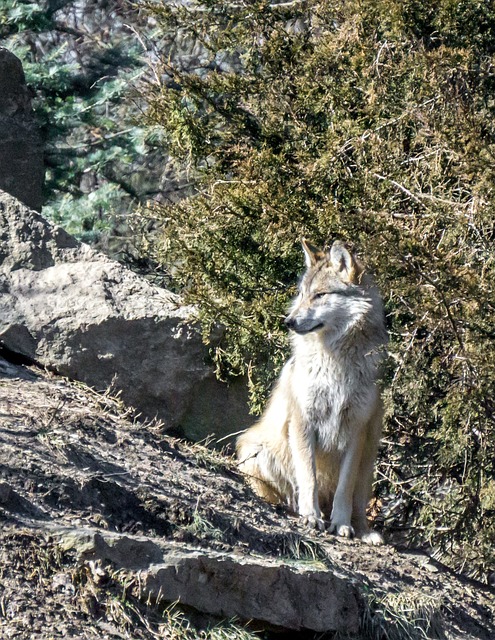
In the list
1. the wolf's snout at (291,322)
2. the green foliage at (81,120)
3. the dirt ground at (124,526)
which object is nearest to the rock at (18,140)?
the green foliage at (81,120)

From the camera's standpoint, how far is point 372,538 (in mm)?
7570

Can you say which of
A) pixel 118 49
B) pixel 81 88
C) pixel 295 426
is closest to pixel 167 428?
pixel 295 426

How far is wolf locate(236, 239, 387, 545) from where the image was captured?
7711 millimetres

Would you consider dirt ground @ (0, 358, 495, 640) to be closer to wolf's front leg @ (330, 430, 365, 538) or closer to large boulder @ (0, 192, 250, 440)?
wolf's front leg @ (330, 430, 365, 538)

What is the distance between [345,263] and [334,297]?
0.33 meters

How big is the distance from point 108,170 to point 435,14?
741cm

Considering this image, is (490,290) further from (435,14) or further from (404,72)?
(435,14)

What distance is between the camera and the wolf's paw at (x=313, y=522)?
24.3ft

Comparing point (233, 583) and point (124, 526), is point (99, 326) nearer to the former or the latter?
point (124, 526)

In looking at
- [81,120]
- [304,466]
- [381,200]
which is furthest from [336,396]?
[81,120]

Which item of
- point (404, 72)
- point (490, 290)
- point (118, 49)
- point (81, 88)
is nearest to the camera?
point (490, 290)

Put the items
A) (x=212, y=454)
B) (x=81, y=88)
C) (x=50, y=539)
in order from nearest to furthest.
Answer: (x=50, y=539)
(x=212, y=454)
(x=81, y=88)

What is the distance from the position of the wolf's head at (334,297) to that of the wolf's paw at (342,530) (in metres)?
1.62

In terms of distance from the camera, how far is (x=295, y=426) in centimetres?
777
